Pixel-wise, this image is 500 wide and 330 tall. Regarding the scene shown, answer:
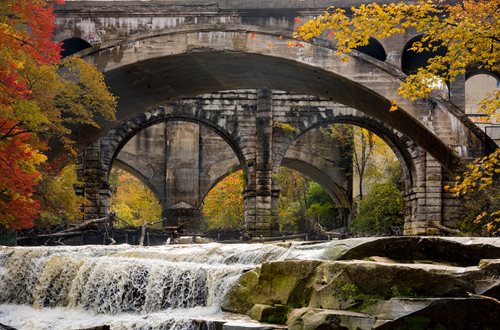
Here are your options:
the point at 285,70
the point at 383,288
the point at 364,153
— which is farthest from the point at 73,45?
the point at 383,288

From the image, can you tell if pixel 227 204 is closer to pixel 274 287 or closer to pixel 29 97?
pixel 29 97

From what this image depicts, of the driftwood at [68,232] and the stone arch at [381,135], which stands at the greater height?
the stone arch at [381,135]

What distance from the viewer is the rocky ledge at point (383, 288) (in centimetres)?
926

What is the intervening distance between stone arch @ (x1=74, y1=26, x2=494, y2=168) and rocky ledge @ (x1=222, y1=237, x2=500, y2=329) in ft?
35.7

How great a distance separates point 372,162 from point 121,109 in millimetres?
15246

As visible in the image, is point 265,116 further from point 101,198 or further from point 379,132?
point 101,198

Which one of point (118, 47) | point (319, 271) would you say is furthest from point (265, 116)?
point (319, 271)

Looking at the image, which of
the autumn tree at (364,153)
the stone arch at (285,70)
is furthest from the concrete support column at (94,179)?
the autumn tree at (364,153)

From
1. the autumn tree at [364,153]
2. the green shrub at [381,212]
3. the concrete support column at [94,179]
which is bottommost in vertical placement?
the green shrub at [381,212]

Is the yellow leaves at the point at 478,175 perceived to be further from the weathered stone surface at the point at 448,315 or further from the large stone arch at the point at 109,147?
the large stone arch at the point at 109,147

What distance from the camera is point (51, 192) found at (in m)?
20.4

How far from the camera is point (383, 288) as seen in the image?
986cm

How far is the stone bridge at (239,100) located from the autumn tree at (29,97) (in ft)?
4.54

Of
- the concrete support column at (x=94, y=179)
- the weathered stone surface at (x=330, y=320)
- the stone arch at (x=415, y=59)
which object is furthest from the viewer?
the concrete support column at (x=94, y=179)
